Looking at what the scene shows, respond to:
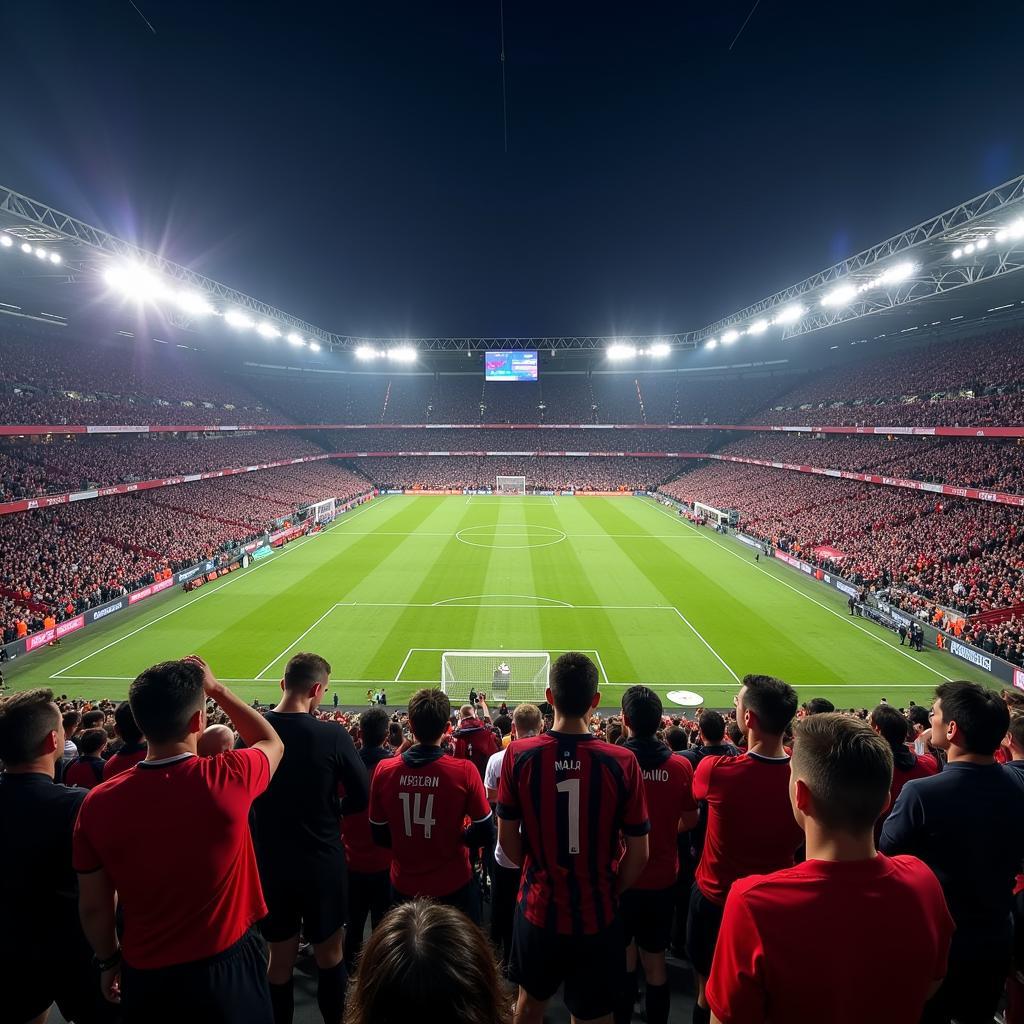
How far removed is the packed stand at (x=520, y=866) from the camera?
6.32 feet

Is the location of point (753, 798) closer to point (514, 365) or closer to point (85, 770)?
point (85, 770)

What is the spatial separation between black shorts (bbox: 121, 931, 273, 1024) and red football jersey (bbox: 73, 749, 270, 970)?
55 millimetres

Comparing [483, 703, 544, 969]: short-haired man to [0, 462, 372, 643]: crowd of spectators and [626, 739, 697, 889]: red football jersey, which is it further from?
[0, 462, 372, 643]: crowd of spectators

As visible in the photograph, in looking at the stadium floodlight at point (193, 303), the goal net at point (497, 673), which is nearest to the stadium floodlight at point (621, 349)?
the stadium floodlight at point (193, 303)

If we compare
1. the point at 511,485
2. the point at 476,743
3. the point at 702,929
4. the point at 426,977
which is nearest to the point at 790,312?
the point at 511,485

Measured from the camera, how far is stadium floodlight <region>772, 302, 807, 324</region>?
4314 centimetres

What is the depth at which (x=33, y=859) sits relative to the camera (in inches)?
129

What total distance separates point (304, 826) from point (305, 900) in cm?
58

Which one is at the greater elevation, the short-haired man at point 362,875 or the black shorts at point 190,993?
the black shorts at point 190,993

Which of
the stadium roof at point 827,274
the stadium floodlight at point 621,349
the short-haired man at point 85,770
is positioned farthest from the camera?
the stadium floodlight at point 621,349

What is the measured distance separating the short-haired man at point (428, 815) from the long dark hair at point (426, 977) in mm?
2604

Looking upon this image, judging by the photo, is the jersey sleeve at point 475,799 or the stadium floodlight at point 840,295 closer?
the jersey sleeve at point 475,799

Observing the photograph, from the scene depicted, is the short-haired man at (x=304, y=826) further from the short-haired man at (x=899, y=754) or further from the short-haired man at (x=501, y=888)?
the short-haired man at (x=899, y=754)

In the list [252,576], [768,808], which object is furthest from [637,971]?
[252,576]
